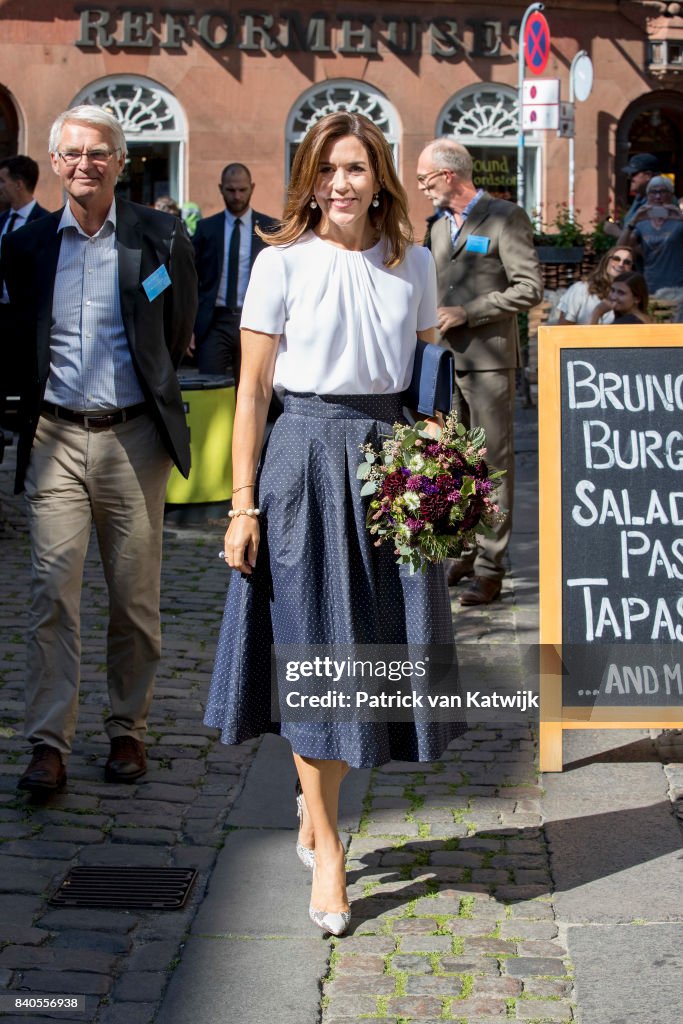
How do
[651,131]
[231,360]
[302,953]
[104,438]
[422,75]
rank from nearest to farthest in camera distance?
[302,953], [104,438], [231,360], [422,75], [651,131]

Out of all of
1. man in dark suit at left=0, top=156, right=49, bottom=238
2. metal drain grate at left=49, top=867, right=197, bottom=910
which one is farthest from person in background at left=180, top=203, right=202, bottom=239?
metal drain grate at left=49, top=867, right=197, bottom=910

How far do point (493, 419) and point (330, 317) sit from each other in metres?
3.52

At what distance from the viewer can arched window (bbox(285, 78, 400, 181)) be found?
2291 cm

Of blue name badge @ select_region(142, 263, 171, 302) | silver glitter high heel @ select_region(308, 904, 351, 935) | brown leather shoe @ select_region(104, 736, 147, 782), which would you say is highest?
blue name badge @ select_region(142, 263, 171, 302)

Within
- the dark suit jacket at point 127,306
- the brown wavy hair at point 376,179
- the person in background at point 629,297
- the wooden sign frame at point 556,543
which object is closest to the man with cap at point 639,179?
the person in background at point 629,297

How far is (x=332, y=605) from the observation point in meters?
4.07

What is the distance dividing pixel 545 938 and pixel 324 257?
1.80 metres

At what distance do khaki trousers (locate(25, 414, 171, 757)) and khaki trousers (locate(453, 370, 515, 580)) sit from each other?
102 inches

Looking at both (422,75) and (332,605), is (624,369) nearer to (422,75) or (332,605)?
(332,605)

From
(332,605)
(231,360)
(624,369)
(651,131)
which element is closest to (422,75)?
(651,131)

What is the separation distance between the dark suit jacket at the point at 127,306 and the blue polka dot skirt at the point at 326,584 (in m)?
1.01

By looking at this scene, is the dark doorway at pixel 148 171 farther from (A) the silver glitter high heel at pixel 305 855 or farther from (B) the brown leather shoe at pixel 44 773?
(A) the silver glitter high heel at pixel 305 855

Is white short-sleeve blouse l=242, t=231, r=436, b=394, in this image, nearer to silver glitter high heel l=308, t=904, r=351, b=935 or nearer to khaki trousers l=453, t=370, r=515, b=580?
silver glitter high heel l=308, t=904, r=351, b=935

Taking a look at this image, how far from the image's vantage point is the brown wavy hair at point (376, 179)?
4.08 meters
